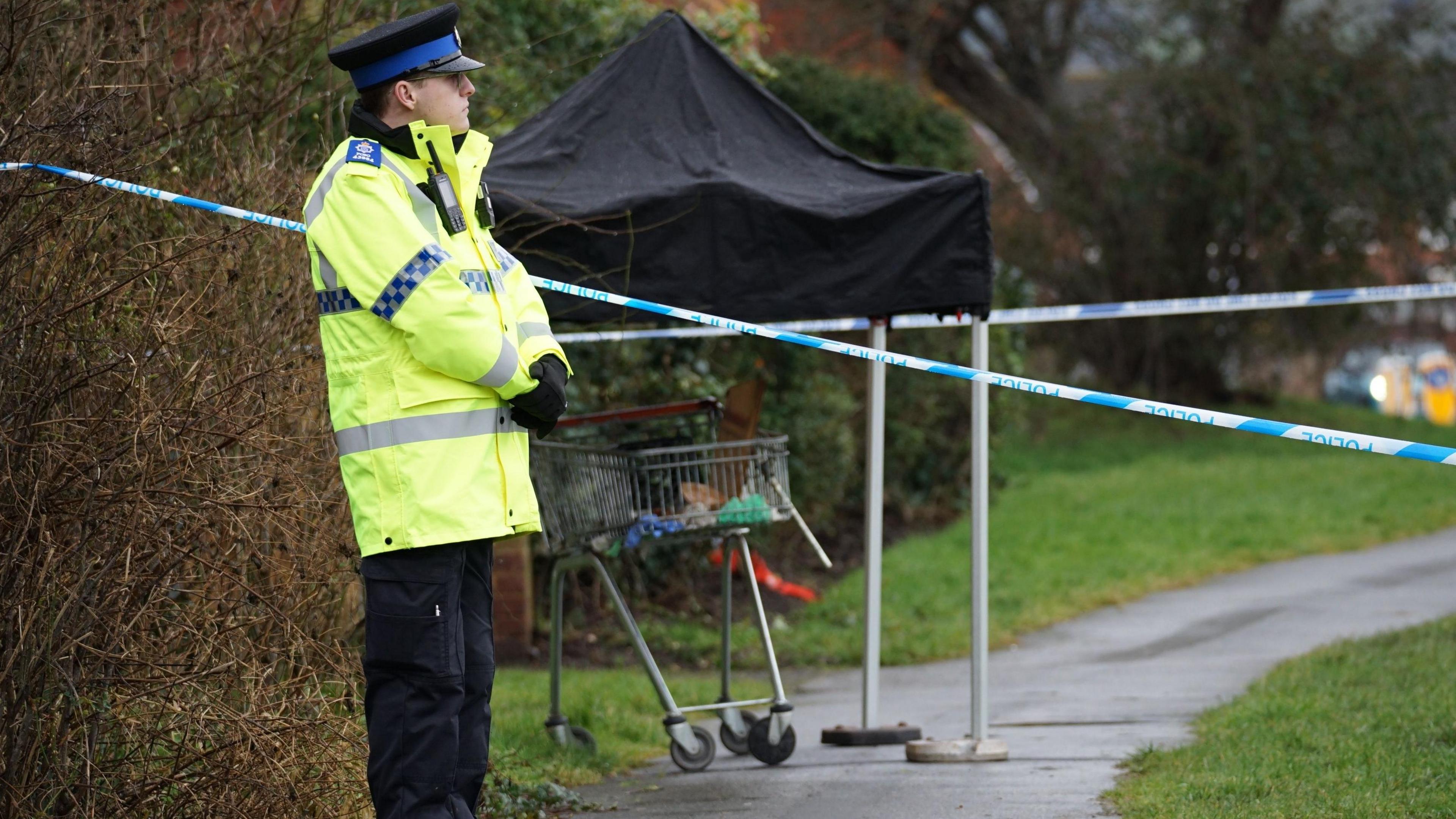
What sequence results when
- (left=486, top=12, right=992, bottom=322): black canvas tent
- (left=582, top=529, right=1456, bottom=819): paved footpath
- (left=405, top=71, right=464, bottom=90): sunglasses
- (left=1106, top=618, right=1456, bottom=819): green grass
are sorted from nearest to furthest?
(left=405, top=71, right=464, bottom=90): sunglasses, (left=1106, top=618, right=1456, bottom=819): green grass, (left=582, top=529, right=1456, bottom=819): paved footpath, (left=486, top=12, right=992, bottom=322): black canvas tent

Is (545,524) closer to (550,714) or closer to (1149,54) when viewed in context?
(550,714)

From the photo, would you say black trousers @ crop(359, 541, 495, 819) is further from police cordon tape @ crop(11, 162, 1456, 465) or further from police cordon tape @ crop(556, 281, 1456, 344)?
police cordon tape @ crop(556, 281, 1456, 344)

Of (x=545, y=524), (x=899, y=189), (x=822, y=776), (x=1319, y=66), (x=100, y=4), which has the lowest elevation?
(x=822, y=776)

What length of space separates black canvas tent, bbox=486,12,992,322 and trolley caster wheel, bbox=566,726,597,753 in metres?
1.66

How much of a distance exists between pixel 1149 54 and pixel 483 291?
52.3ft

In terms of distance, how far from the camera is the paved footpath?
5.36 m

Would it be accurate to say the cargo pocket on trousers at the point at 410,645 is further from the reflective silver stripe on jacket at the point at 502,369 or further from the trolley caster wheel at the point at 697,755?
the trolley caster wheel at the point at 697,755

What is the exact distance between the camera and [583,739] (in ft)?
20.7

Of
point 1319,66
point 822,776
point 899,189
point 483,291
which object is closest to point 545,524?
point 822,776

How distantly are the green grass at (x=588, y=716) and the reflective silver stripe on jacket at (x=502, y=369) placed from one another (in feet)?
5.48

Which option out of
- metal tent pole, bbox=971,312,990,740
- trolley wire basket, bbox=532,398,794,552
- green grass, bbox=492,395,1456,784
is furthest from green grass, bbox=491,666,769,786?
metal tent pole, bbox=971,312,990,740

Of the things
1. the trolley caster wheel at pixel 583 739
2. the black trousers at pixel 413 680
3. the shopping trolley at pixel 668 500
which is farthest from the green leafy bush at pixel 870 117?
the black trousers at pixel 413 680

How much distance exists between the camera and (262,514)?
13.8 ft

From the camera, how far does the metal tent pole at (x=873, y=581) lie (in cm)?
631
